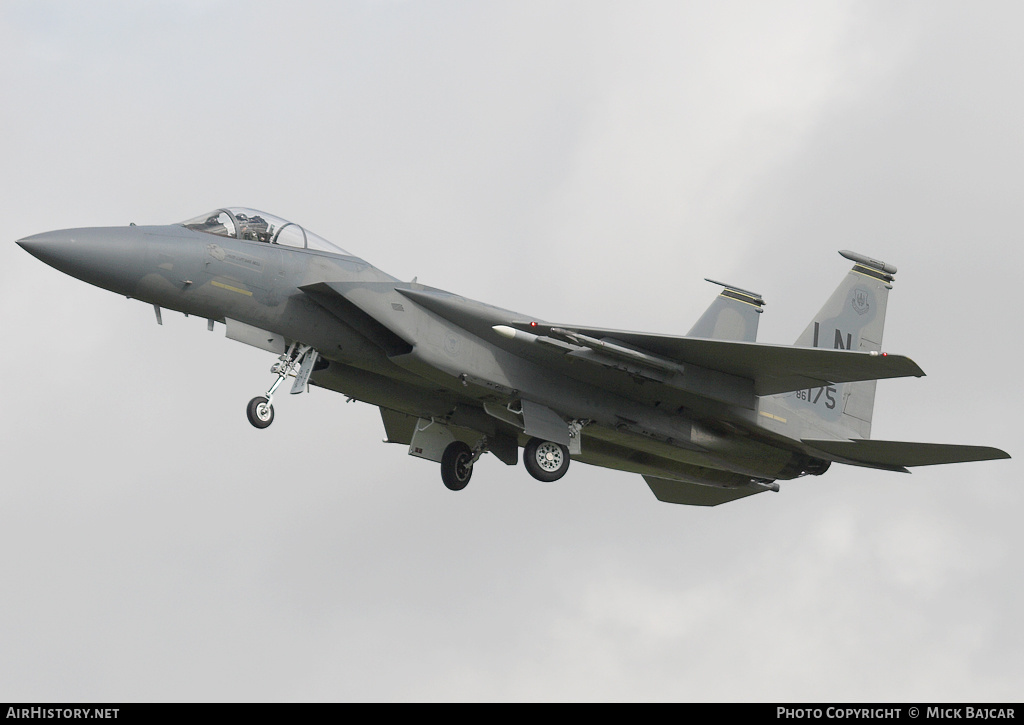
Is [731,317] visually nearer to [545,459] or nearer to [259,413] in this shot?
[545,459]

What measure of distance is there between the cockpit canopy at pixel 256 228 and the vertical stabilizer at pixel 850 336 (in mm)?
7815

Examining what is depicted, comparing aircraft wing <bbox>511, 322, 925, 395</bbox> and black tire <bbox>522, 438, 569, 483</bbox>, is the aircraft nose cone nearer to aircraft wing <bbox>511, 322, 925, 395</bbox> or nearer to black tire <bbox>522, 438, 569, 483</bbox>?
aircraft wing <bbox>511, 322, 925, 395</bbox>

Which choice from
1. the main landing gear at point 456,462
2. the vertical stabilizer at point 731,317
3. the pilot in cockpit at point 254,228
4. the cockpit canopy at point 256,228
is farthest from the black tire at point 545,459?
the pilot in cockpit at point 254,228

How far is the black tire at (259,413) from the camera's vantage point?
15781 mm

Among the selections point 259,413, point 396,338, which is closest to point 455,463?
point 396,338

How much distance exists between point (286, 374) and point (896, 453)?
30.5ft

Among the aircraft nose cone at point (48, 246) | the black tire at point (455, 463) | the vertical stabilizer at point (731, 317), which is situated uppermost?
the vertical stabilizer at point (731, 317)

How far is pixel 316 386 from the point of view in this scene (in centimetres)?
1783

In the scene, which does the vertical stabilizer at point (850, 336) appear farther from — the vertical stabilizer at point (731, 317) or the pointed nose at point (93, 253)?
the pointed nose at point (93, 253)

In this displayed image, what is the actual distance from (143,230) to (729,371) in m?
8.29
